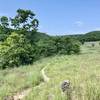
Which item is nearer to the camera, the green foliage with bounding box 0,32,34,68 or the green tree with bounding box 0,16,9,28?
the green foliage with bounding box 0,32,34,68

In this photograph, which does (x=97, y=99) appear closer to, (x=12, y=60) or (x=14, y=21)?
(x=12, y=60)

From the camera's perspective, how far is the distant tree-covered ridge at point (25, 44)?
29375 mm

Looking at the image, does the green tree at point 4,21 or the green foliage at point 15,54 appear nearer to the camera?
the green foliage at point 15,54

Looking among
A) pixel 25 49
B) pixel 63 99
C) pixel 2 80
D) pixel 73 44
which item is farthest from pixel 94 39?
pixel 63 99

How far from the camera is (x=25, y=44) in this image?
3066cm

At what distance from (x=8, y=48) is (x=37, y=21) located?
7772mm

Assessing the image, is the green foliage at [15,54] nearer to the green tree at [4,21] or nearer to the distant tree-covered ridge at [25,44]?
the distant tree-covered ridge at [25,44]

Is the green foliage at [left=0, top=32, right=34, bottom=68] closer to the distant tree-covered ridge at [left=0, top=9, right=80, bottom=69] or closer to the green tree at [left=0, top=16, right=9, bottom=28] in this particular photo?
the distant tree-covered ridge at [left=0, top=9, right=80, bottom=69]

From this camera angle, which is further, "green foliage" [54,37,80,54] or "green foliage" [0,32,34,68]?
"green foliage" [54,37,80,54]

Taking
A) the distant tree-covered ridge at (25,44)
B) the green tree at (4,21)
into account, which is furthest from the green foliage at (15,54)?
the green tree at (4,21)

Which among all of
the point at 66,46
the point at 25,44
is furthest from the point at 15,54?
the point at 66,46

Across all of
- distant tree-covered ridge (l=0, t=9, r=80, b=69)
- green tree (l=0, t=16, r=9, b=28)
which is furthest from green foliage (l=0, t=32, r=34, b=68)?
green tree (l=0, t=16, r=9, b=28)

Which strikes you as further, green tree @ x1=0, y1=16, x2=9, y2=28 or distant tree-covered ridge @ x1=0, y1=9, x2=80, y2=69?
green tree @ x1=0, y1=16, x2=9, y2=28

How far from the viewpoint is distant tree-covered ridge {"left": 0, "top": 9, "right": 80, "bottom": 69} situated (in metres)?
29.4
